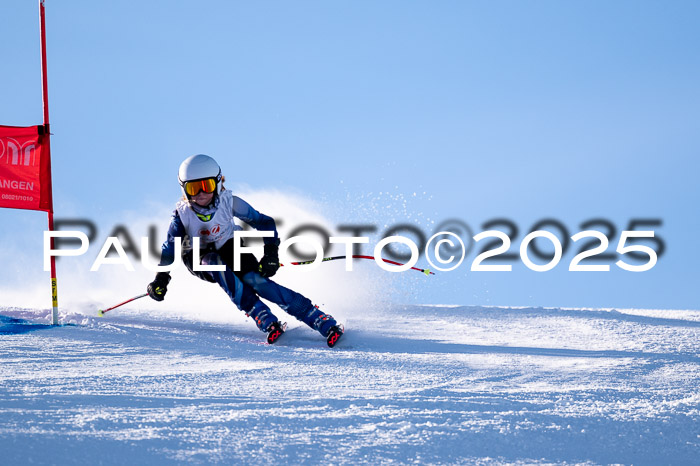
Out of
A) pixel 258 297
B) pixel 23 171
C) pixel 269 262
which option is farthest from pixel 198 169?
pixel 23 171

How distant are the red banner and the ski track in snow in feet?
4.19

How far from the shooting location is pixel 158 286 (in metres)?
5.97

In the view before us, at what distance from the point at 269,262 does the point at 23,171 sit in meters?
2.82

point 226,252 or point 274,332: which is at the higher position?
point 226,252

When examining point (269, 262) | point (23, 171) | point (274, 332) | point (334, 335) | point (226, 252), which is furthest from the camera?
point (23, 171)

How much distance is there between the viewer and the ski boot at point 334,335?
18.4ft

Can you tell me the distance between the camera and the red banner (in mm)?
6617

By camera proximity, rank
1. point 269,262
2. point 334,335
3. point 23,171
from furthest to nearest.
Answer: point 23,171 → point 269,262 → point 334,335

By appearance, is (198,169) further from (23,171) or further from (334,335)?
(23,171)

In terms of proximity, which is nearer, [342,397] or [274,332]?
[342,397]

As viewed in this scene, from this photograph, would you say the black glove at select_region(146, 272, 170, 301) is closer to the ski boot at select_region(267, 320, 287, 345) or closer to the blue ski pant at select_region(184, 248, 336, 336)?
the blue ski pant at select_region(184, 248, 336, 336)

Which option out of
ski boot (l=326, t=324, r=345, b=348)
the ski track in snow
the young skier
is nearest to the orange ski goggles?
the young skier

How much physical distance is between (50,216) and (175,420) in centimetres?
449

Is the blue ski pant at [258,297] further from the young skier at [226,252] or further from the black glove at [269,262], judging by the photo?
the black glove at [269,262]
